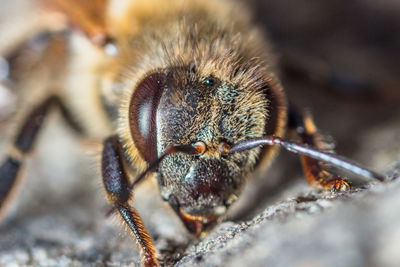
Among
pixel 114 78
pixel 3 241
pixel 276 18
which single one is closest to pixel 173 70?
pixel 114 78

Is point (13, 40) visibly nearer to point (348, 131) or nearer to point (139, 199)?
point (139, 199)

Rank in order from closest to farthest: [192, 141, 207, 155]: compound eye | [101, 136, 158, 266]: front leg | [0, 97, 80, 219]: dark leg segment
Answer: [192, 141, 207, 155]: compound eye
[101, 136, 158, 266]: front leg
[0, 97, 80, 219]: dark leg segment

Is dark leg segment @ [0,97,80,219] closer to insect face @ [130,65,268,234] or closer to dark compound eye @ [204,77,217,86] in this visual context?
insect face @ [130,65,268,234]

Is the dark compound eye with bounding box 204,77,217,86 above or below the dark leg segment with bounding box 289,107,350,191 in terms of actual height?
above

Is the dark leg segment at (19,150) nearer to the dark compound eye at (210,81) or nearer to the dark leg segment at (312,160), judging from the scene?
the dark compound eye at (210,81)

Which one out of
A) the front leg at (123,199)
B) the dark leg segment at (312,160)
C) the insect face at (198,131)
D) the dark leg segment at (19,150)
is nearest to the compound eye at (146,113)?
the insect face at (198,131)

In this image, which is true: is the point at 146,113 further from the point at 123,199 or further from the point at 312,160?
the point at 312,160

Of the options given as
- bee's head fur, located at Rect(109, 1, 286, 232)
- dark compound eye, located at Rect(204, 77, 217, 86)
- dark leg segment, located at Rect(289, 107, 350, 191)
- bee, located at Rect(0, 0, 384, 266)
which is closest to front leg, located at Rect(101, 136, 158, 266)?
bee, located at Rect(0, 0, 384, 266)
